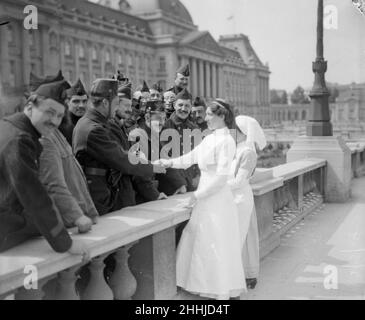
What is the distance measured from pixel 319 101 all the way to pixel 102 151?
7959 mm

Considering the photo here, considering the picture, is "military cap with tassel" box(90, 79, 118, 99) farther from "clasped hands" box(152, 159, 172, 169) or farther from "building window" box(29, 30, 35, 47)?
"building window" box(29, 30, 35, 47)

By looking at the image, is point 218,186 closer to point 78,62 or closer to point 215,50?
point 78,62

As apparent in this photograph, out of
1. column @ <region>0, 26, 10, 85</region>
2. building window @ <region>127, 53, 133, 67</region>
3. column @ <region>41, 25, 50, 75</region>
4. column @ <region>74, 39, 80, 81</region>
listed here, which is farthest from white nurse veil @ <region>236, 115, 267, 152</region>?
building window @ <region>127, 53, 133, 67</region>

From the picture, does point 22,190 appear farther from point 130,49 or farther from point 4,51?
point 130,49

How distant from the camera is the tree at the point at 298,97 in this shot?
107 m

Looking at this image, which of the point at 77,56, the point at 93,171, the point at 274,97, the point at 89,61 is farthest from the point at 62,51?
the point at 274,97

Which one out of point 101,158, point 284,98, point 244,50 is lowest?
point 101,158

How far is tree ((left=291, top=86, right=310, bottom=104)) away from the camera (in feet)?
350

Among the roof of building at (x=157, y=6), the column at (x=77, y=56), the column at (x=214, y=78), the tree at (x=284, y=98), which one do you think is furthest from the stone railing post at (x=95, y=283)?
the tree at (x=284, y=98)

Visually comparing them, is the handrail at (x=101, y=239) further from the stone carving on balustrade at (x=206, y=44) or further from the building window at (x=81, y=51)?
the stone carving on balustrade at (x=206, y=44)

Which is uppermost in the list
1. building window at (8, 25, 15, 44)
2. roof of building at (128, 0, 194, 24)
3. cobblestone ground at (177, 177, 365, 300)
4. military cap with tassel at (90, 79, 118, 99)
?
roof of building at (128, 0, 194, 24)

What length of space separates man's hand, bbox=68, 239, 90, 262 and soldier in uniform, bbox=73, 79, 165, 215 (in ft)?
3.99

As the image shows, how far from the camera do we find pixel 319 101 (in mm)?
10977

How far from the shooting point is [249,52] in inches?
4102
